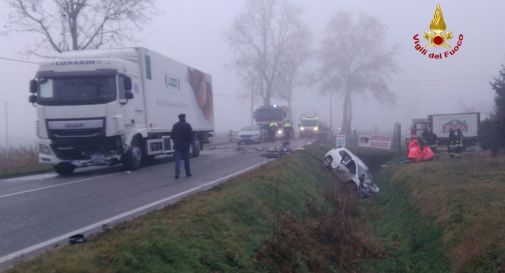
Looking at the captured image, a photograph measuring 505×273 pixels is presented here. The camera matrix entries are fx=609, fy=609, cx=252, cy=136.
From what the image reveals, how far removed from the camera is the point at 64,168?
1952 centimetres

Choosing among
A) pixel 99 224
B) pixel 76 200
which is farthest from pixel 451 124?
pixel 99 224

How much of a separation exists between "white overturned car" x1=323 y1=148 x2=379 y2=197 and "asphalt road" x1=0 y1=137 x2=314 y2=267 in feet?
11.6

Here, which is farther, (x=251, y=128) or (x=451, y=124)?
(x=251, y=128)

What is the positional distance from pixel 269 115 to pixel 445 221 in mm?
39989

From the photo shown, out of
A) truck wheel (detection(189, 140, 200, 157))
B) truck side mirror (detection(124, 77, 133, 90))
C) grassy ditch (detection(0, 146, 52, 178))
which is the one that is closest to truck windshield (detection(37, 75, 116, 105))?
truck side mirror (detection(124, 77, 133, 90))

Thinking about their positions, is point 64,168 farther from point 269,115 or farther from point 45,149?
point 269,115

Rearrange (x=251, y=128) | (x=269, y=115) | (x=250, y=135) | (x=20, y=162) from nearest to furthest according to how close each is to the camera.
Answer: (x=20, y=162) → (x=250, y=135) → (x=251, y=128) → (x=269, y=115)

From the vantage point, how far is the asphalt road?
888cm

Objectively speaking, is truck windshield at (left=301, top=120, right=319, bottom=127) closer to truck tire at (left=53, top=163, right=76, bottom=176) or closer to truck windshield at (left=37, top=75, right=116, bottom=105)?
truck tire at (left=53, top=163, right=76, bottom=176)

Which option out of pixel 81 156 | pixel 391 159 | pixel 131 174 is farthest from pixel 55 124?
pixel 391 159

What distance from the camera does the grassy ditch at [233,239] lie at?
23.2ft

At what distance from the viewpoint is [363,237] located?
12742 mm

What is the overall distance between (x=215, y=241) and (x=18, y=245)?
2735mm

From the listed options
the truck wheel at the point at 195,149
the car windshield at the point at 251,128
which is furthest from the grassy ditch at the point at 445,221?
the car windshield at the point at 251,128
